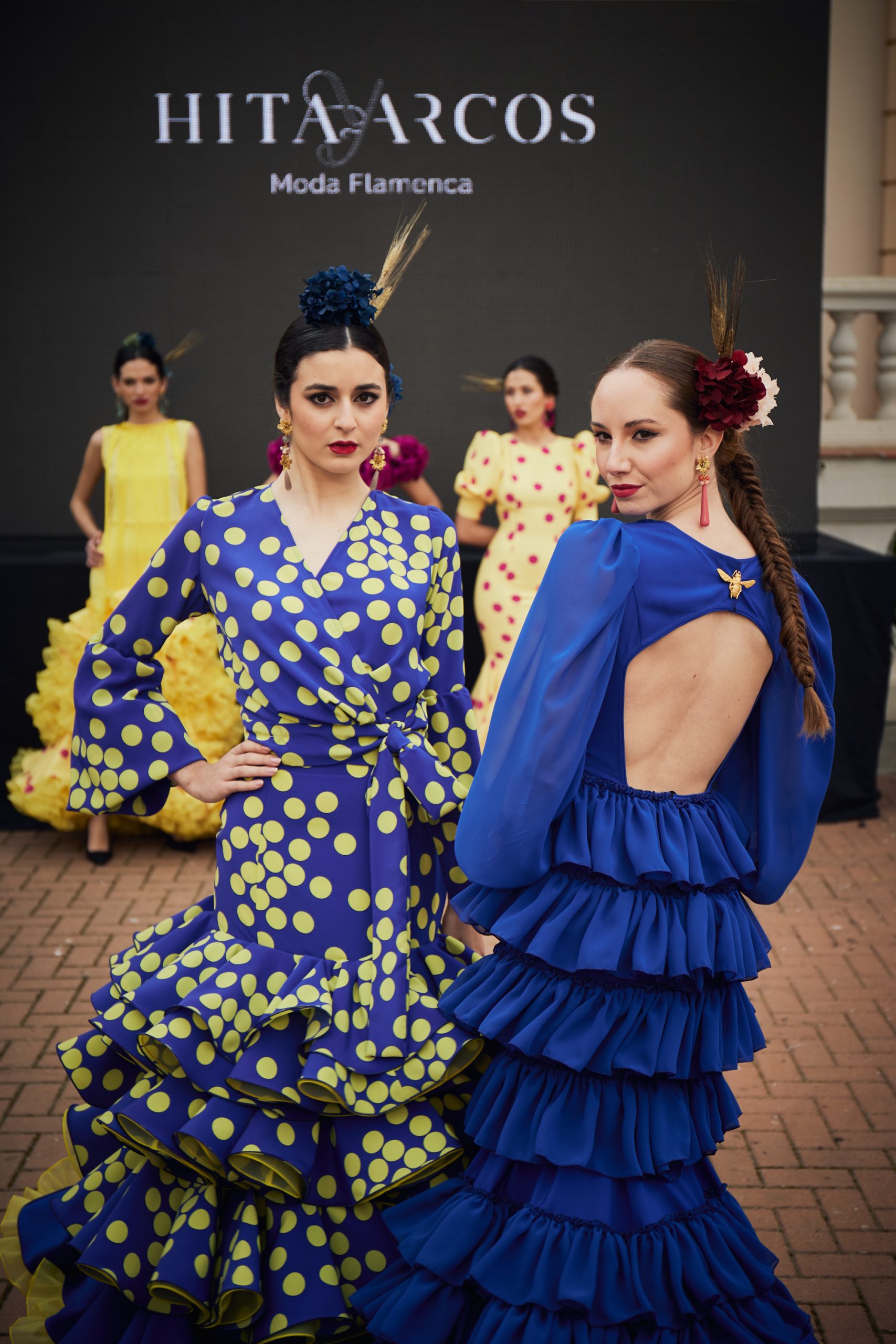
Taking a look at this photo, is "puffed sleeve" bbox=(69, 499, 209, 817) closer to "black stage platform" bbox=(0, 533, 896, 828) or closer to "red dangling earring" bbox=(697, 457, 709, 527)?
"red dangling earring" bbox=(697, 457, 709, 527)

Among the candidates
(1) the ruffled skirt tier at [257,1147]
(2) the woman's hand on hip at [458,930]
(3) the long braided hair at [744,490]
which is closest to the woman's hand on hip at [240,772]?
(1) the ruffled skirt tier at [257,1147]

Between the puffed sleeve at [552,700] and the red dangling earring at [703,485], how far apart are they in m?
0.15

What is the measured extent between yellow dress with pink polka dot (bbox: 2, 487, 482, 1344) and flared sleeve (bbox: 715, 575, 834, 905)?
581 millimetres

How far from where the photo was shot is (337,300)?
2.59 meters

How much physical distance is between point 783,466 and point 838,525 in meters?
0.62

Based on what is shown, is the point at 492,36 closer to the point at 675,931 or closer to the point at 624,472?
the point at 624,472

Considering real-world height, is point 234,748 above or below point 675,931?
above

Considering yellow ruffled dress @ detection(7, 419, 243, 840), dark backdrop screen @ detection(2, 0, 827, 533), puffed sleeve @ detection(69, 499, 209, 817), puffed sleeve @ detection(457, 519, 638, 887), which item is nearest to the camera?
puffed sleeve @ detection(457, 519, 638, 887)

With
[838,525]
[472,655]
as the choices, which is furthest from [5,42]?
[838,525]

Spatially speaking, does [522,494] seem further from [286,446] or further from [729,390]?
[729,390]

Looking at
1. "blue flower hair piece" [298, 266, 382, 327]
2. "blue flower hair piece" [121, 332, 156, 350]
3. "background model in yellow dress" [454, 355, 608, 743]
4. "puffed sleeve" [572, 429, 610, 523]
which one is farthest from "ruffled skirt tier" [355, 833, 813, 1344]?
"blue flower hair piece" [121, 332, 156, 350]

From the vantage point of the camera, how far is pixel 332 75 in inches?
260

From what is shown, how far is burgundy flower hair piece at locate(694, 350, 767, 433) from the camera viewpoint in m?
2.14

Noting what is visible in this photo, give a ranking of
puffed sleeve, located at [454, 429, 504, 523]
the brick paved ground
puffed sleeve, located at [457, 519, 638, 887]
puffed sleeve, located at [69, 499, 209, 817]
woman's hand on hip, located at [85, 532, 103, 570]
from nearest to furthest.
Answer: puffed sleeve, located at [457, 519, 638, 887] → puffed sleeve, located at [69, 499, 209, 817] → the brick paved ground → woman's hand on hip, located at [85, 532, 103, 570] → puffed sleeve, located at [454, 429, 504, 523]
